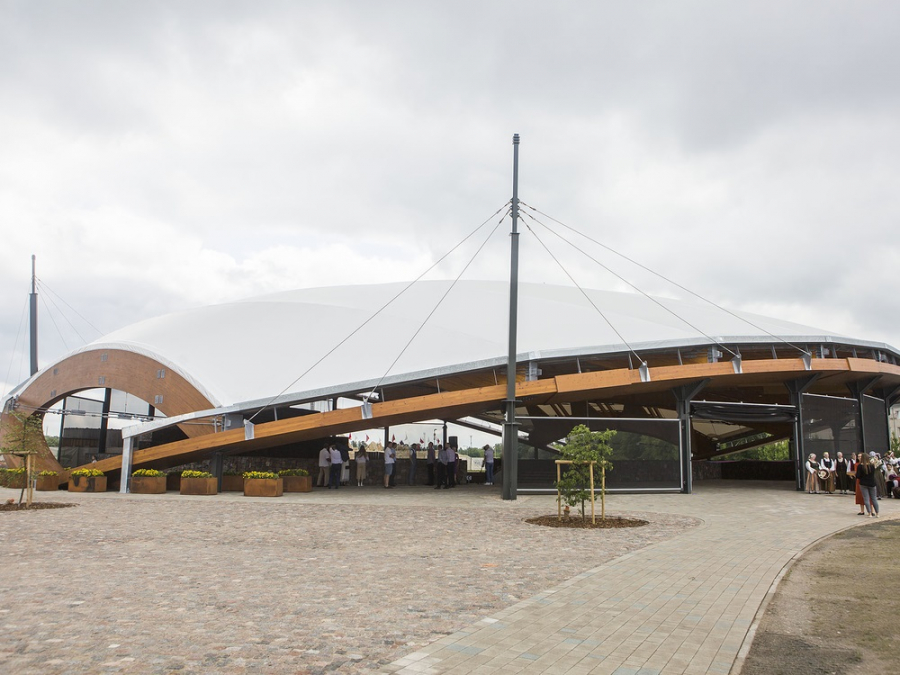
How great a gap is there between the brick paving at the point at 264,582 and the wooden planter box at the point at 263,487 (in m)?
4.57

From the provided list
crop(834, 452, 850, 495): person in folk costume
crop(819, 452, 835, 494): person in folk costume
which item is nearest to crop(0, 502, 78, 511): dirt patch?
crop(819, 452, 835, 494): person in folk costume

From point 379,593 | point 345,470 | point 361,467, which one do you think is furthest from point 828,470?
point 379,593

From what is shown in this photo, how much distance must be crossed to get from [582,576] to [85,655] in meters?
4.72

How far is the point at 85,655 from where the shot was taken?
4578mm

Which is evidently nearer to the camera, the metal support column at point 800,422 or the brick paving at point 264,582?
the brick paving at point 264,582

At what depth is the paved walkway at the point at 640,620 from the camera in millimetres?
4547

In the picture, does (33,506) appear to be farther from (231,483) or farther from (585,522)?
(585,522)

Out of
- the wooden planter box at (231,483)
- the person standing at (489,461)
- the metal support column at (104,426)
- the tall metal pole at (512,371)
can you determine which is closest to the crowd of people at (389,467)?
the person standing at (489,461)

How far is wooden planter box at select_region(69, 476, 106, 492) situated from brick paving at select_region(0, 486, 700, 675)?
7.71 meters

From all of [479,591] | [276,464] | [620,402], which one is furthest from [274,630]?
[276,464]

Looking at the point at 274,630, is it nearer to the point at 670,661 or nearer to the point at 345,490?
the point at 670,661

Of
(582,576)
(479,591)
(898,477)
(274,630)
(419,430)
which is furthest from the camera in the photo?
(419,430)

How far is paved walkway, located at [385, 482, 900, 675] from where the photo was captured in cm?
455

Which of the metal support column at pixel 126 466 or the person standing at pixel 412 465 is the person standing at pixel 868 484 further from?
the metal support column at pixel 126 466
